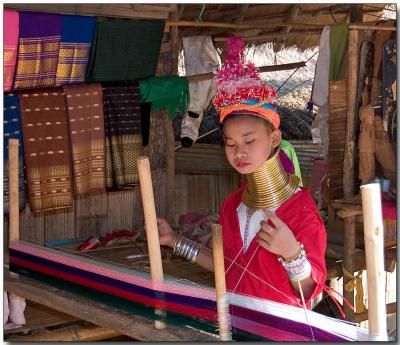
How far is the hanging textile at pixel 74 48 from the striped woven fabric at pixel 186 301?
2131 millimetres

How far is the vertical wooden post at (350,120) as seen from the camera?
16.9 feet

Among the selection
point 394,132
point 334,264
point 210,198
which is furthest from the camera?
point 210,198

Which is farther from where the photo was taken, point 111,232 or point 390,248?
point 111,232

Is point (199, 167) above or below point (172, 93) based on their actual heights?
below

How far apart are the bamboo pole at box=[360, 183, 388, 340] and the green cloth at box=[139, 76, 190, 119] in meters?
4.01

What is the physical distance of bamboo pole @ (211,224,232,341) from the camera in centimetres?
253

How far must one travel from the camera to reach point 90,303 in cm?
349

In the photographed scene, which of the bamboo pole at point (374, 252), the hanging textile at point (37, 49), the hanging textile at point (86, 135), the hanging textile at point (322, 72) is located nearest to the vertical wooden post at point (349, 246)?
the hanging textile at point (322, 72)

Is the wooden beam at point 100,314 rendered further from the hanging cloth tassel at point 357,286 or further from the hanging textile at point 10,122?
the hanging cloth tassel at point 357,286

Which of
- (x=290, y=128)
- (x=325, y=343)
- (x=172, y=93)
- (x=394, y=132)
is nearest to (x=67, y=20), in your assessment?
(x=172, y=93)

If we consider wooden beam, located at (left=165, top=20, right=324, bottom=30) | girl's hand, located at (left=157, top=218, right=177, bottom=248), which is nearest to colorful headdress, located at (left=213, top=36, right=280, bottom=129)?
girl's hand, located at (left=157, top=218, right=177, bottom=248)

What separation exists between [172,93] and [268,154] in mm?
3198

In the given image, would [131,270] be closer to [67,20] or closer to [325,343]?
[325,343]

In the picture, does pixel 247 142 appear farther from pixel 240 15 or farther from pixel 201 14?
pixel 240 15
